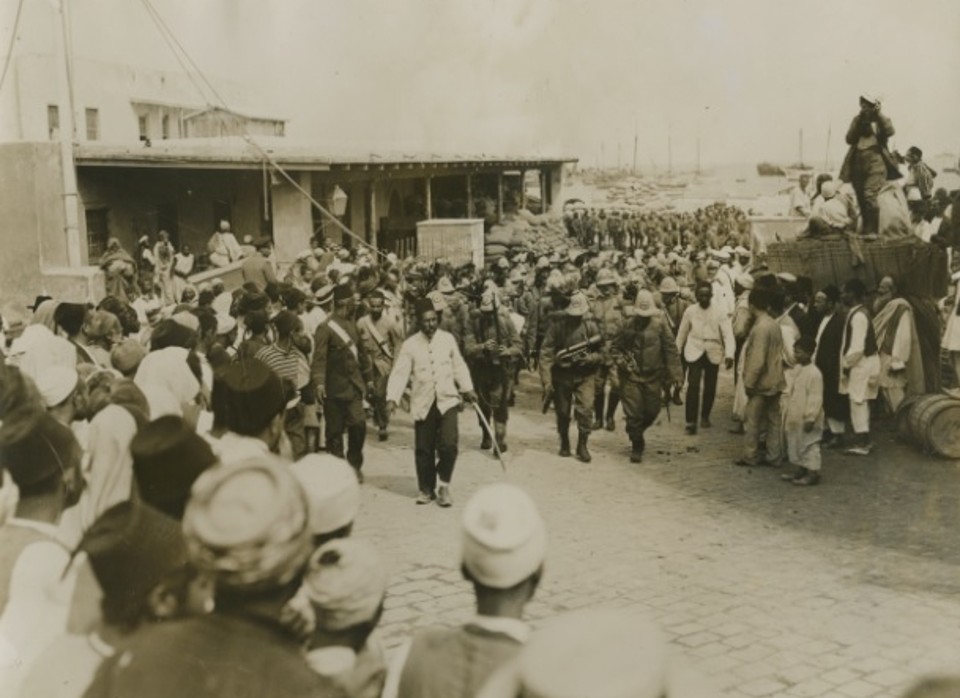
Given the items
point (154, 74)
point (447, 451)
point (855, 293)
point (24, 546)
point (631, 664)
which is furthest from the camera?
point (154, 74)

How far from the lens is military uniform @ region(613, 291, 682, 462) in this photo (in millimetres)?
9180

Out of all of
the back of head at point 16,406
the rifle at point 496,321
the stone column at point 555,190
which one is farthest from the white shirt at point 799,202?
the stone column at point 555,190

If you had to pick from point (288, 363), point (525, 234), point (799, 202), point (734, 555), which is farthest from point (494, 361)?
point (525, 234)

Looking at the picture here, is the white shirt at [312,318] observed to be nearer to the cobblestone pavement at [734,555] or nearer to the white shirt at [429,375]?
the cobblestone pavement at [734,555]

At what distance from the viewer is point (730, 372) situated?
44.8ft

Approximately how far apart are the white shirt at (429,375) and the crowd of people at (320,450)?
0.05 feet

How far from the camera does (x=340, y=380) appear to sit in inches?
318

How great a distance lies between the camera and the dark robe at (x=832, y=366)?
906 cm

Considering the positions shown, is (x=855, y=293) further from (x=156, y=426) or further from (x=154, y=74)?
(x=154, y=74)

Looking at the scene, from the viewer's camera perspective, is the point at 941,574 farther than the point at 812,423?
No

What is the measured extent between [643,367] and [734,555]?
2.80m

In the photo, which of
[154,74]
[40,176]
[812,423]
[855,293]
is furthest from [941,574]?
[154,74]

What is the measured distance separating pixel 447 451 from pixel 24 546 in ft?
15.5

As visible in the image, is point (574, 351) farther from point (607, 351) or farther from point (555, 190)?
point (555, 190)
